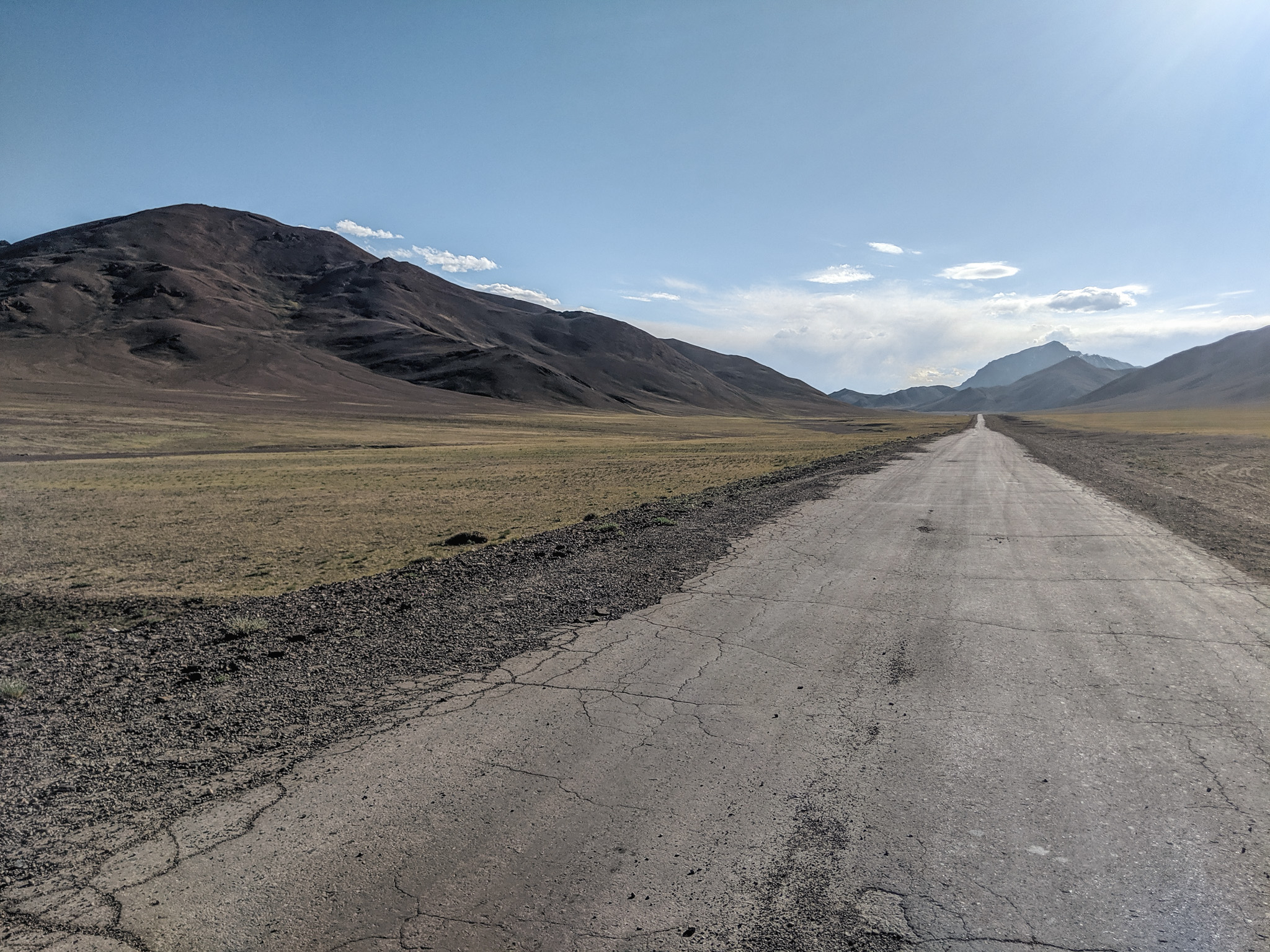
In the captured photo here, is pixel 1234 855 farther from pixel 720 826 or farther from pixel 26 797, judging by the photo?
pixel 26 797

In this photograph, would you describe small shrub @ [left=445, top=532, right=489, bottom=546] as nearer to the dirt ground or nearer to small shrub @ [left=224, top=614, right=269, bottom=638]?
small shrub @ [left=224, top=614, right=269, bottom=638]

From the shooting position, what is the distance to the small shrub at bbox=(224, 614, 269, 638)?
25.6 ft

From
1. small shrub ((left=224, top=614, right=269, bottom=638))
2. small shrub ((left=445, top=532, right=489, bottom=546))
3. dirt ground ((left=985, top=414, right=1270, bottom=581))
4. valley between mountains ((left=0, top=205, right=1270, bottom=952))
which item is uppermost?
dirt ground ((left=985, top=414, right=1270, bottom=581))

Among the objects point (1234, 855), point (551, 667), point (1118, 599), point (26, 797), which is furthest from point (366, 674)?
point (1118, 599)

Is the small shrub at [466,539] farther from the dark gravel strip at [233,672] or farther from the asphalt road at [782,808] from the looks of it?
the asphalt road at [782,808]

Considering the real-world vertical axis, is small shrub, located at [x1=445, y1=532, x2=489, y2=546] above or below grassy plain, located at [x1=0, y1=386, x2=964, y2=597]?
above

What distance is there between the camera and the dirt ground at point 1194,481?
13256mm

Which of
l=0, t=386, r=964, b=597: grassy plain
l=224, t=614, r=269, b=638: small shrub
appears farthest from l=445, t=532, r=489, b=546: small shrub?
l=224, t=614, r=269, b=638: small shrub

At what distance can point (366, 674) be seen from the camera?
645cm

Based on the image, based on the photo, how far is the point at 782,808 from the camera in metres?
4.24

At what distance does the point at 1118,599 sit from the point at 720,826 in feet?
25.9

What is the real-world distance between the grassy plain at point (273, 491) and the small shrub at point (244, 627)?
9.41 ft

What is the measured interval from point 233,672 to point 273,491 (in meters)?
20.9

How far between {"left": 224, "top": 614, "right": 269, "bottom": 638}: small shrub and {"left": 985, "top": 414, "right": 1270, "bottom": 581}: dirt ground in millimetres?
14397
